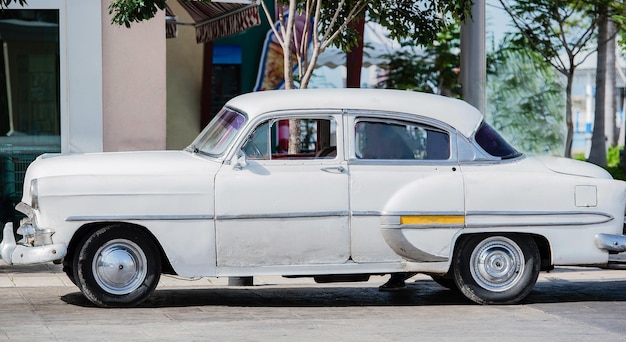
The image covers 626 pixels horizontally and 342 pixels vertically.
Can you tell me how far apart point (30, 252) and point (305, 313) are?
2217 millimetres

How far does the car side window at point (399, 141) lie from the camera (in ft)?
32.3

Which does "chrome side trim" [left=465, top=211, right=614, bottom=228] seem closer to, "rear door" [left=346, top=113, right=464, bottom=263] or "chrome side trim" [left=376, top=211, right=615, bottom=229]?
"chrome side trim" [left=376, top=211, right=615, bottom=229]

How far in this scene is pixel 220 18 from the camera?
56.0ft

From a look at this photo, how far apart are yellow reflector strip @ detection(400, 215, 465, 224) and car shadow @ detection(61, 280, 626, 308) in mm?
817

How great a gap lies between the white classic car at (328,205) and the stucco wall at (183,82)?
8.19 meters

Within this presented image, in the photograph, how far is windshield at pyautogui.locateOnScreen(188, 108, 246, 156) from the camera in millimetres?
9734

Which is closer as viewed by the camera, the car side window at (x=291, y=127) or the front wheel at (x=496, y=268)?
the car side window at (x=291, y=127)

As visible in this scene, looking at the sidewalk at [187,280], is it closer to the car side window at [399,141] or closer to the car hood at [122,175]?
the car hood at [122,175]

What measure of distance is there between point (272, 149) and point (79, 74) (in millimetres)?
4621

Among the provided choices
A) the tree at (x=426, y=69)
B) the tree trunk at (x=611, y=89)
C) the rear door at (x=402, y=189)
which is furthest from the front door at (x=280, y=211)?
the tree trunk at (x=611, y=89)

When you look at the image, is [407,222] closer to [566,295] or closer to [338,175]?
[338,175]

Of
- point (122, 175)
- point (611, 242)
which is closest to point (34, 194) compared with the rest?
point (122, 175)

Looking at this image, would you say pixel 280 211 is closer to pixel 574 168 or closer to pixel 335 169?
pixel 335 169

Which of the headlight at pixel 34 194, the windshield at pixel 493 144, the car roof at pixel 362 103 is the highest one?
the car roof at pixel 362 103
